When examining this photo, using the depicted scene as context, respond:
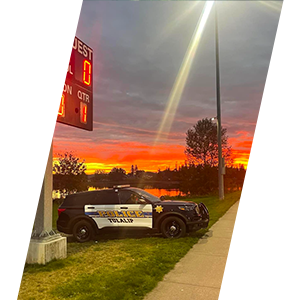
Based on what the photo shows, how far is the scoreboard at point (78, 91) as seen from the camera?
7984 millimetres

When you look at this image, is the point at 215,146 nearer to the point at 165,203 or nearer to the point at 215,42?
the point at 215,42

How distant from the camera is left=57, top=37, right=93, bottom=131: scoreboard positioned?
798cm

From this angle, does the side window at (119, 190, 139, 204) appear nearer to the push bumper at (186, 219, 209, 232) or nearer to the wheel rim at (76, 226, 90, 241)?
the wheel rim at (76, 226, 90, 241)

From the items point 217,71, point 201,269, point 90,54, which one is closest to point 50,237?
point 201,269

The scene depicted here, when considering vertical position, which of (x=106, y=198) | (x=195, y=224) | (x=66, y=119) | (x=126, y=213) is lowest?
(x=195, y=224)

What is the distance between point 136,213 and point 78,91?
368 cm

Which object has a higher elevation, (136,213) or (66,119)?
(66,119)

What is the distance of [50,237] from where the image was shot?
23.1 feet

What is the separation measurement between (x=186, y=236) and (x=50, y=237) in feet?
13.3

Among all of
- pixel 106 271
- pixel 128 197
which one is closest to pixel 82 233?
pixel 128 197

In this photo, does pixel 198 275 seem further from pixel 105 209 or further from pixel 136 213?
pixel 105 209

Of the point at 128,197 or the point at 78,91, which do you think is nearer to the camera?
the point at 78,91

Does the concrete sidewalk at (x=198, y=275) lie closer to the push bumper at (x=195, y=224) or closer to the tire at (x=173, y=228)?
the push bumper at (x=195, y=224)

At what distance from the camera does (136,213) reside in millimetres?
9312
